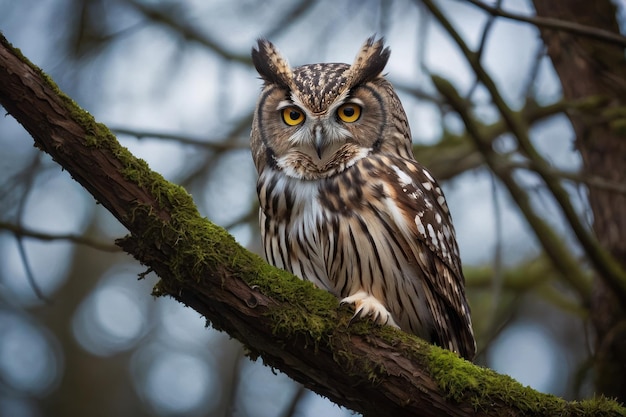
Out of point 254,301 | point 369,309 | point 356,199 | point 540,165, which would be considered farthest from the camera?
point 540,165

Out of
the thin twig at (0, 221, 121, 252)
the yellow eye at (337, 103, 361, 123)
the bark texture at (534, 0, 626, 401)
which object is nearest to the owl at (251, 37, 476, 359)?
the yellow eye at (337, 103, 361, 123)

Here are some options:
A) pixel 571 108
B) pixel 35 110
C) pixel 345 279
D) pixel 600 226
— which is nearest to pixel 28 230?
pixel 35 110

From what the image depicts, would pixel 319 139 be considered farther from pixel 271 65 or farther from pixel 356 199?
pixel 271 65

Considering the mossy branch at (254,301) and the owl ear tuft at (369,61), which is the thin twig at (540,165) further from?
the mossy branch at (254,301)

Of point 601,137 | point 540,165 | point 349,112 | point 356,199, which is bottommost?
point 356,199

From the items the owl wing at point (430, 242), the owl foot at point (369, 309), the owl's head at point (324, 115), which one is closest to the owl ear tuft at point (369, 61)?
the owl's head at point (324, 115)

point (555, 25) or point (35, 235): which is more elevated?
point (555, 25)

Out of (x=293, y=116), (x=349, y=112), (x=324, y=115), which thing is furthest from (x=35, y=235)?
(x=349, y=112)

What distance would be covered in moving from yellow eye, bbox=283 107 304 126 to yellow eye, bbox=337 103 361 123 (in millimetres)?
169

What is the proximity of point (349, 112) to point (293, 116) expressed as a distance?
9.8 inches

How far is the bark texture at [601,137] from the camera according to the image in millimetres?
3846

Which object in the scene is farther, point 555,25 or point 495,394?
point 555,25

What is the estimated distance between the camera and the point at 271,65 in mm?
3158

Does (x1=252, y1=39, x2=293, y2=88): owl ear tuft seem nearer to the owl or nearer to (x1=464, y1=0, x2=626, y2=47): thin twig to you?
the owl
